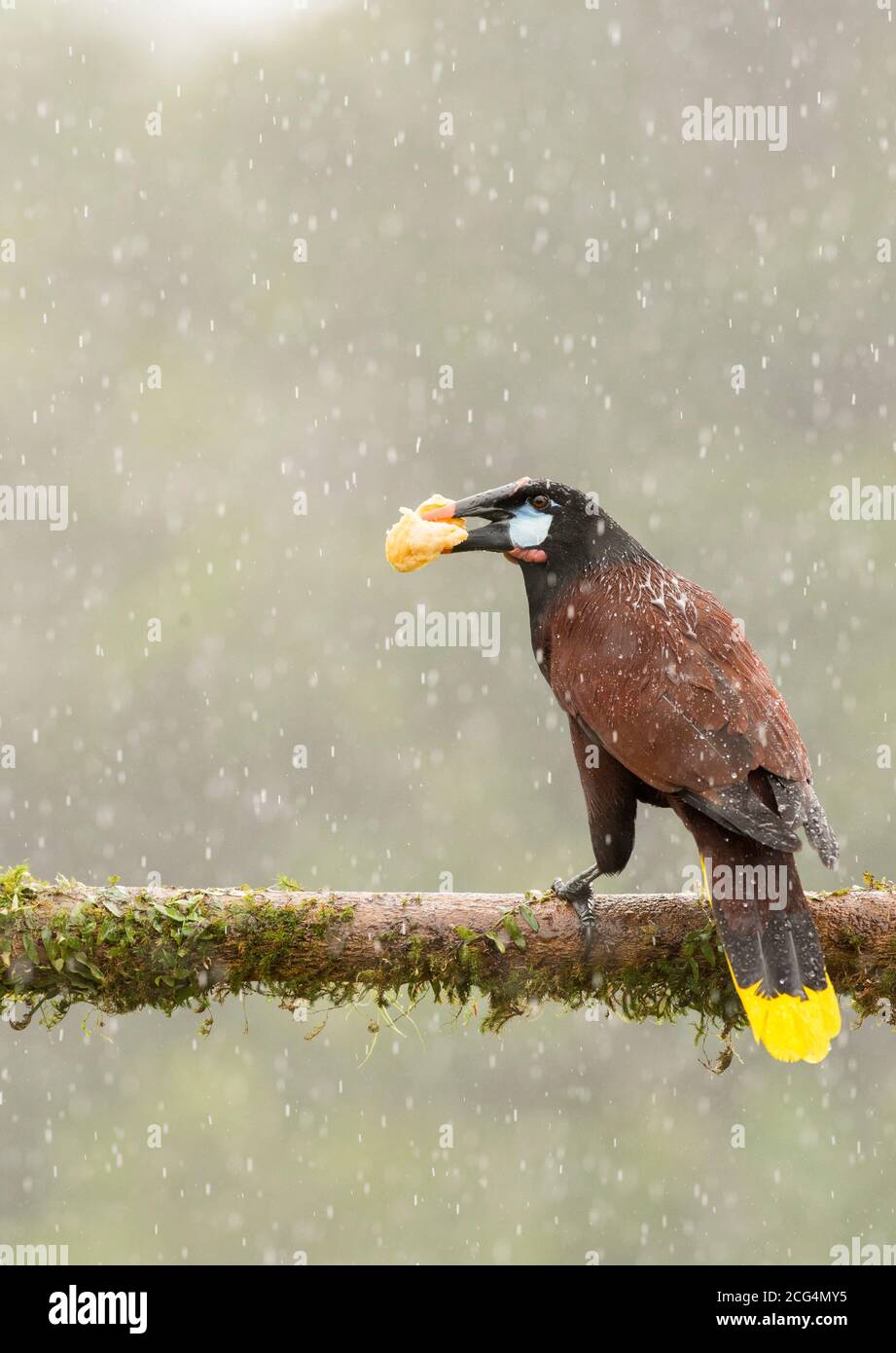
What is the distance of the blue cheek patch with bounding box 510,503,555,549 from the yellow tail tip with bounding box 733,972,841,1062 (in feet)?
3.60

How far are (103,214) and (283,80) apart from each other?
3383mm

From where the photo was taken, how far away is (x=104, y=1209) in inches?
537

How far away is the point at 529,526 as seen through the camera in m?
3.17

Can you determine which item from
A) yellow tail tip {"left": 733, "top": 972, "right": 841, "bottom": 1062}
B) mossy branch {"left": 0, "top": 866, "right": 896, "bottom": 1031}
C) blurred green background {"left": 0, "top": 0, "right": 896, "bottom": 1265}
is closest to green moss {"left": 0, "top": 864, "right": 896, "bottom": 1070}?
mossy branch {"left": 0, "top": 866, "right": 896, "bottom": 1031}

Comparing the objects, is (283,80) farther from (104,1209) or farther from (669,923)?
(669,923)

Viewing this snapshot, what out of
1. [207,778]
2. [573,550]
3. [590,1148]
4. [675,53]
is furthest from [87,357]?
[573,550]

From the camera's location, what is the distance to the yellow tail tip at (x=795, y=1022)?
2467 mm

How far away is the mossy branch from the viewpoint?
2732 millimetres

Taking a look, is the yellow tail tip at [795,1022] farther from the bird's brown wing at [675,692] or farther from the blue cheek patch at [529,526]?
the blue cheek patch at [529,526]

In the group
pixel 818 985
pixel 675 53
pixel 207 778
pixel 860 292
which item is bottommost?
pixel 818 985

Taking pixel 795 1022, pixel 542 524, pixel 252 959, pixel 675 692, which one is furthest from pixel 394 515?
pixel 795 1022

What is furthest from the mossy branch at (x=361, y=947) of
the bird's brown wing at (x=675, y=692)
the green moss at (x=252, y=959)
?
the bird's brown wing at (x=675, y=692)

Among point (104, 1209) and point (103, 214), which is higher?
point (103, 214)

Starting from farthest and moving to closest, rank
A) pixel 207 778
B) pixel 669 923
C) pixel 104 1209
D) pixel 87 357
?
pixel 87 357 < pixel 207 778 < pixel 104 1209 < pixel 669 923
